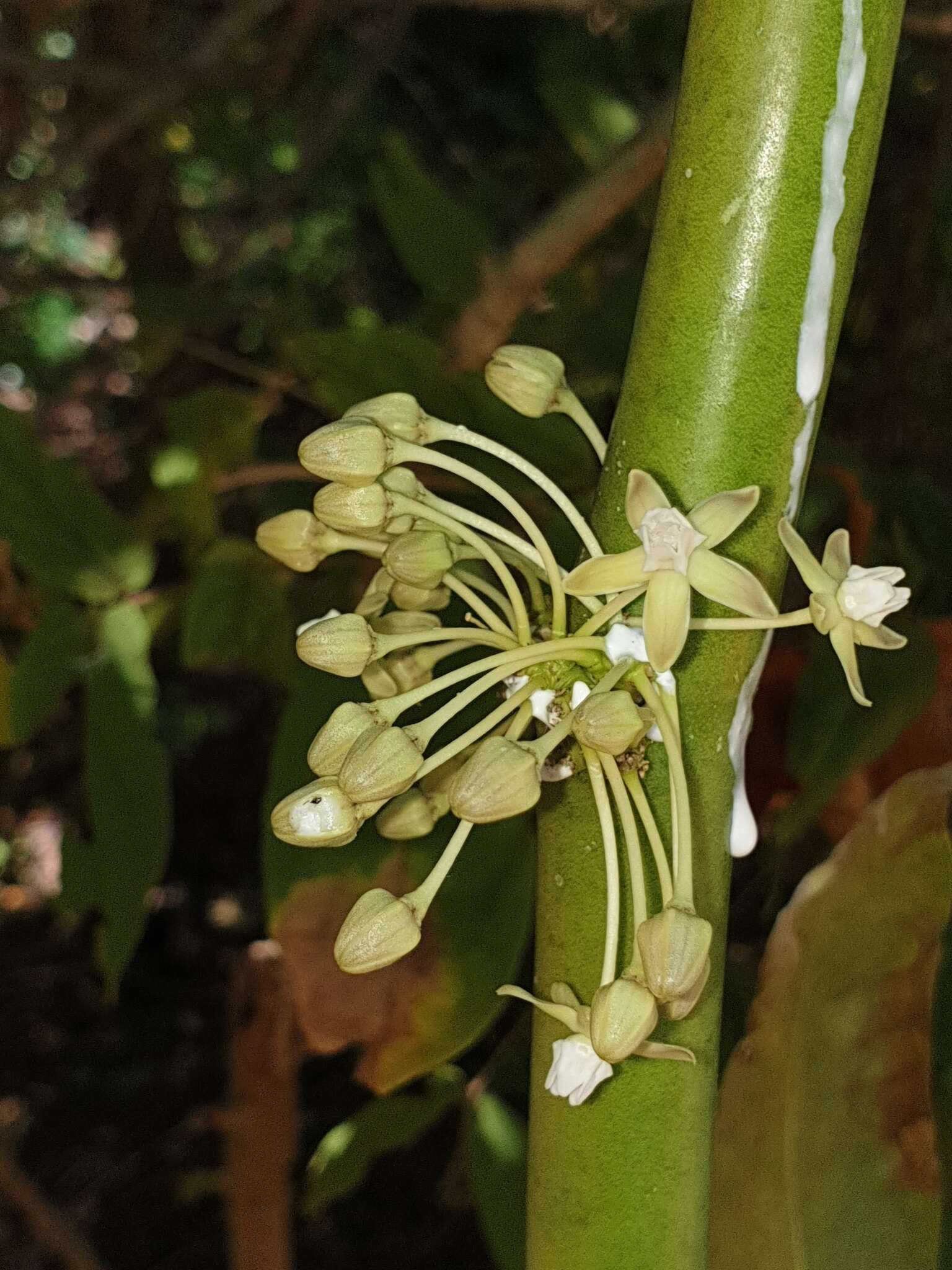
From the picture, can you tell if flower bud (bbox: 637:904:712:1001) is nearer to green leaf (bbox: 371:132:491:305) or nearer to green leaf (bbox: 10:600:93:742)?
green leaf (bbox: 10:600:93:742)

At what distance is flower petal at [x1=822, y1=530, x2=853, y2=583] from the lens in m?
0.47

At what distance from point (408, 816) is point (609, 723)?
0.41ft

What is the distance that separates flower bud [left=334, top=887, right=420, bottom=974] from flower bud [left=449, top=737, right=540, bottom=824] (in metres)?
0.07

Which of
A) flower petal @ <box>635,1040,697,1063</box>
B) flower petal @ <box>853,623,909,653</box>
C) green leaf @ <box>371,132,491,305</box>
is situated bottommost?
flower petal @ <box>635,1040,697,1063</box>

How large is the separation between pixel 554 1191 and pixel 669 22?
130cm

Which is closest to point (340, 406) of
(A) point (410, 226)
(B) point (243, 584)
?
(B) point (243, 584)

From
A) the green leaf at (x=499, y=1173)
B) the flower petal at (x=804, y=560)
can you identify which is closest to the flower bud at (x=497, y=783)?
the flower petal at (x=804, y=560)

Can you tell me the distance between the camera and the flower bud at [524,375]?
52 centimetres

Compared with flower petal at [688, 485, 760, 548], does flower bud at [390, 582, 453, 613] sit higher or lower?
lower

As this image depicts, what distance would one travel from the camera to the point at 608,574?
0.43 m

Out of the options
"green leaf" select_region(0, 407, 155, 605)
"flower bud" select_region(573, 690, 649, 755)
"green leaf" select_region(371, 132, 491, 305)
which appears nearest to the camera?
"flower bud" select_region(573, 690, 649, 755)

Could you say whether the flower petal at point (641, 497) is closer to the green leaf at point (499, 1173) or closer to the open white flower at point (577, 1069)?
the open white flower at point (577, 1069)

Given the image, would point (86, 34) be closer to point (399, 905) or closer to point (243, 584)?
point (243, 584)

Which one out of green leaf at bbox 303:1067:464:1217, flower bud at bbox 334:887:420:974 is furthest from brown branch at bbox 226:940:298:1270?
flower bud at bbox 334:887:420:974
